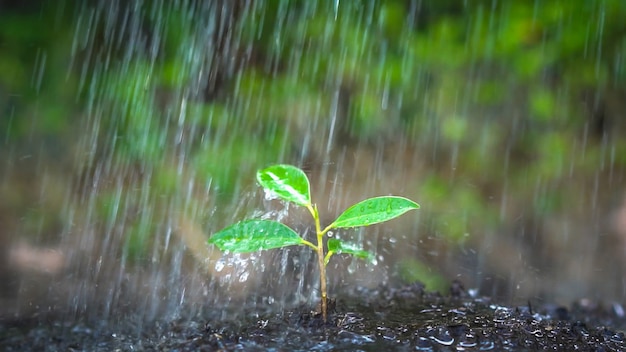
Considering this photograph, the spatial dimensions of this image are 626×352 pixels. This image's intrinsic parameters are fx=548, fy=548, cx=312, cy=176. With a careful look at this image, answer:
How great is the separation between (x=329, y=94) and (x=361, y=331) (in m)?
1.61

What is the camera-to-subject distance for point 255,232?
0.76 metres

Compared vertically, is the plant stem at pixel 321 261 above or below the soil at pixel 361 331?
above

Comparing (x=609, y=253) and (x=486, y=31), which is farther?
(x=609, y=253)

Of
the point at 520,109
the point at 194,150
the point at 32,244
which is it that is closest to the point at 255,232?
the point at 194,150

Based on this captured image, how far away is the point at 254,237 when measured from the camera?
75 cm

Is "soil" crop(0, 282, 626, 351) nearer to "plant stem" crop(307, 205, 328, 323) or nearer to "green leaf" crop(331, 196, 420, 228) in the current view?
"plant stem" crop(307, 205, 328, 323)

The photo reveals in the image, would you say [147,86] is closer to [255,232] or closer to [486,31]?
[486,31]

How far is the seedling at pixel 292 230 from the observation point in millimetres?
740

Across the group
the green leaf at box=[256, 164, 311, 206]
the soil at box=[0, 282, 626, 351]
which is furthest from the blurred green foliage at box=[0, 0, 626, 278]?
the green leaf at box=[256, 164, 311, 206]

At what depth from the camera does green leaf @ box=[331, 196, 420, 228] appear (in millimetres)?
740

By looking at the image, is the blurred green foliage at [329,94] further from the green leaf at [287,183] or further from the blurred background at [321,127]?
the green leaf at [287,183]

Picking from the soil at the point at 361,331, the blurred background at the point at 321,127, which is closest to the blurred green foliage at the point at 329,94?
the blurred background at the point at 321,127

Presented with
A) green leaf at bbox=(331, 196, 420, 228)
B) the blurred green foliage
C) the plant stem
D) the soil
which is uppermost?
the blurred green foliage

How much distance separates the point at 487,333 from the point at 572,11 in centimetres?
159
